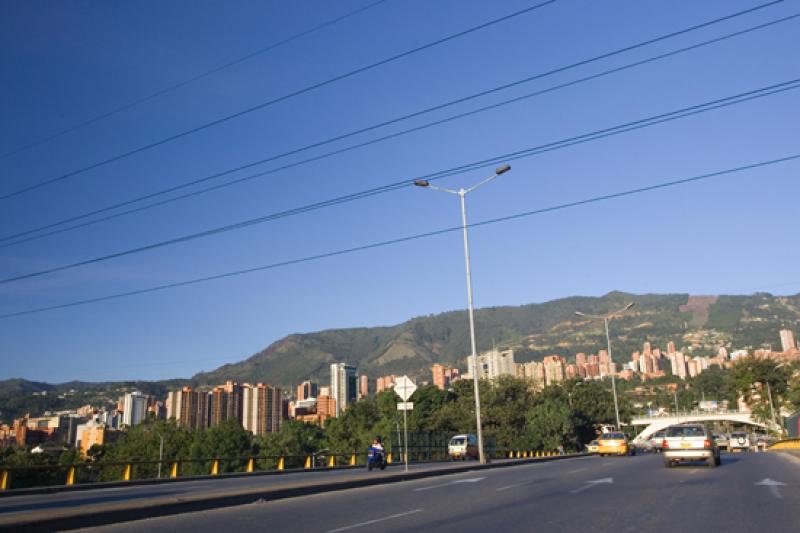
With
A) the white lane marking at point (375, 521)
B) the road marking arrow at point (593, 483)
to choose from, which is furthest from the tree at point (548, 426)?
the white lane marking at point (375, 521)

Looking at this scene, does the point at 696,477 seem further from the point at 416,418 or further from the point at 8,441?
the point at 8,441

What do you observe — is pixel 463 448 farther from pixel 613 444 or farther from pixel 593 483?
pixel 593 483

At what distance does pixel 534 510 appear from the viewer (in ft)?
39.3

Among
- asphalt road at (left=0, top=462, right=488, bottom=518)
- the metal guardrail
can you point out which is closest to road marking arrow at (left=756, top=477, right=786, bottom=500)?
asphalt road at (left=0, top=462, right=488, bottom=518)

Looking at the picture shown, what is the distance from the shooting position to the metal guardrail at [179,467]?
26.6 meters

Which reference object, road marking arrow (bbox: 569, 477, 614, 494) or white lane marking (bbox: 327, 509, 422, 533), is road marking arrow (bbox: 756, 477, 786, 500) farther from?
white lane marking (bbox: 327, 509, 422, 533)

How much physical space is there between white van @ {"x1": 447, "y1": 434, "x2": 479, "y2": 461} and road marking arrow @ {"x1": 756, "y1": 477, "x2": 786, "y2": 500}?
2608 cm

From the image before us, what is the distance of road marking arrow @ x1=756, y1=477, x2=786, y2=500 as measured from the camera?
14055 mm

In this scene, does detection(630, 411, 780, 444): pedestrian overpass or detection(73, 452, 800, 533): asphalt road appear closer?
detection(73, 452, 800, 533): asphalt road

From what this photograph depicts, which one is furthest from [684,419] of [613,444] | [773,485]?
[773,485]

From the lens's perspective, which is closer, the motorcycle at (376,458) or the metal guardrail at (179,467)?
the metal guardrail at (179,467)

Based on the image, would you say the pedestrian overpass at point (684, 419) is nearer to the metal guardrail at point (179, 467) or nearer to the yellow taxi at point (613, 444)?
the metal guardrail at point (179, 467)

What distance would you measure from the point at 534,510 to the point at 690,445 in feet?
44.1

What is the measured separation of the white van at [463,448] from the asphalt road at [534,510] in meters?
25.6
